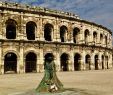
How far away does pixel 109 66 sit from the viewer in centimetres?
4900

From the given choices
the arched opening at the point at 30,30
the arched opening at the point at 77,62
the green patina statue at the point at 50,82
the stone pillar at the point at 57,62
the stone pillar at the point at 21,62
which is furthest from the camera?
the arched opening at the point at 77,62

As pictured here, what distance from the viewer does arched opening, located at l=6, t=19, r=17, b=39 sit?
31547 millimetres

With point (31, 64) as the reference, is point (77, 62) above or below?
above

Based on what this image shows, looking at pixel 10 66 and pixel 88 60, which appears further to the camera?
pixel 88 60

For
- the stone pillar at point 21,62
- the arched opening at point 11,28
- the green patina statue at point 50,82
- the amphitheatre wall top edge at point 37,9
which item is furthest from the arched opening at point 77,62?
the green patina statue at point 50,82

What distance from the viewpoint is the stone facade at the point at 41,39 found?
1232 inches

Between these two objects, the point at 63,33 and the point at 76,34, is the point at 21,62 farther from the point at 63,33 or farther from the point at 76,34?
the point at 76,34

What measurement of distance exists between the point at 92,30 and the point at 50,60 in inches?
1231

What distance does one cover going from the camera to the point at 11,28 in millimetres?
33594

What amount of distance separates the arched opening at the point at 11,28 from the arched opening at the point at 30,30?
175 cm

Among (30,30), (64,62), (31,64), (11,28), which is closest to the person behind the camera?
(31,64)

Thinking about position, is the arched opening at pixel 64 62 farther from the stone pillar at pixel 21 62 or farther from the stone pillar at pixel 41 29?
the stone pillar at pixel 21 62

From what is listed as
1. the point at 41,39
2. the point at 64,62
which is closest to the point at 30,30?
the point at 41,39

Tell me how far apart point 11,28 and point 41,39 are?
12.9 ft
